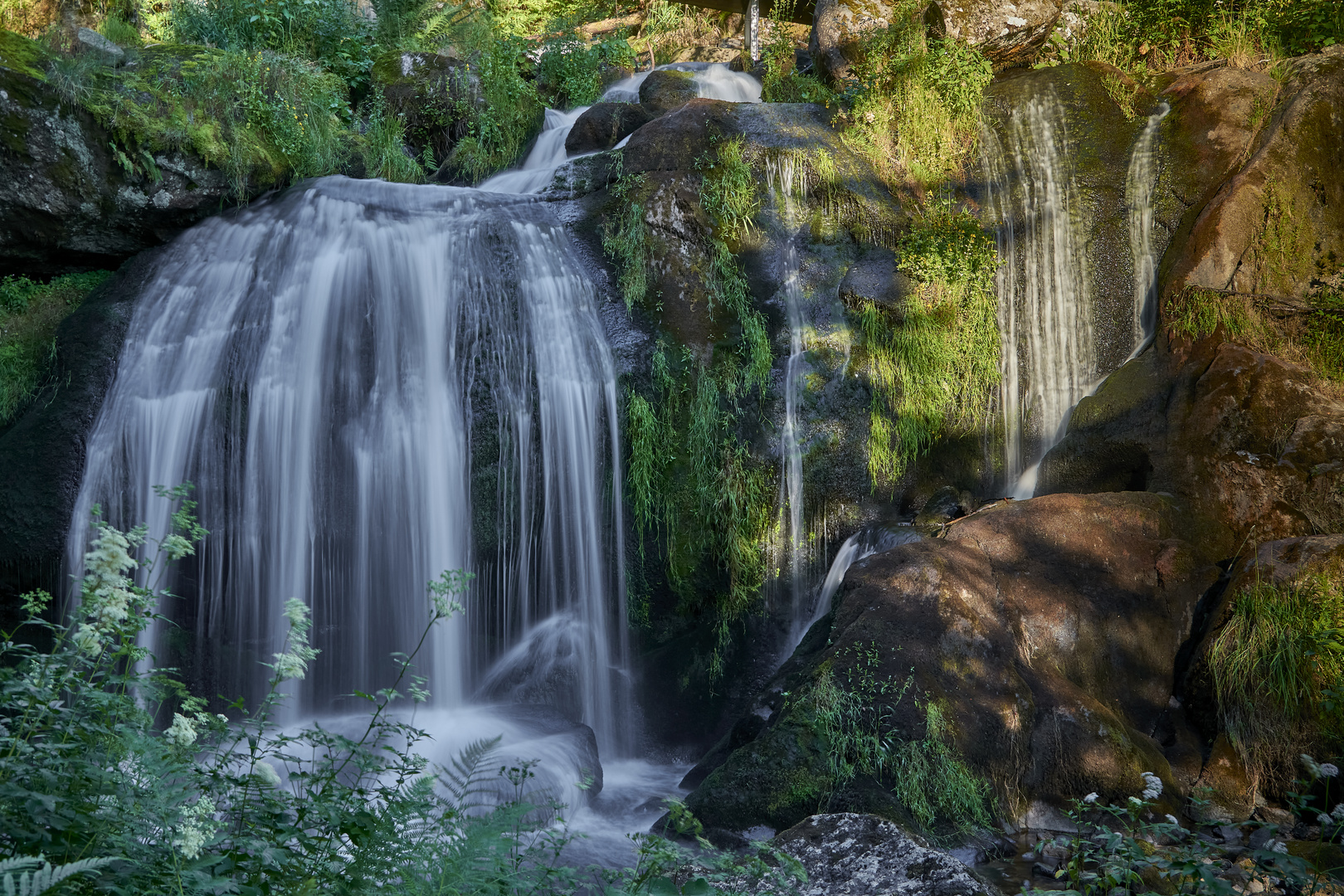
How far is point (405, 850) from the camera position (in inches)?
87.7

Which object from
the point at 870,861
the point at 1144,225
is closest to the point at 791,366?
the point at 1144,225

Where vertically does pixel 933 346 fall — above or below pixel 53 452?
above

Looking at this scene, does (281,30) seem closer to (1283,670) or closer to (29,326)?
(29,326)

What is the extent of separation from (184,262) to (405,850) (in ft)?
21.8

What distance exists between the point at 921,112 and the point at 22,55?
752cm

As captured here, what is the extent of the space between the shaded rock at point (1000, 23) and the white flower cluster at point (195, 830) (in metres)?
9.18

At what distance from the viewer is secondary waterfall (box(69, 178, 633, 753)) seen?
6.29 metres

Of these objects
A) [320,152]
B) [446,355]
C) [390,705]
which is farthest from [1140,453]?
[320,152]

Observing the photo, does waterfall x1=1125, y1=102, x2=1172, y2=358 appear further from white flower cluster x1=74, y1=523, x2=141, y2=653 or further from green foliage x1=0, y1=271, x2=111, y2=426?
green foliage x1=0, y1=271, x2=111, y2=426

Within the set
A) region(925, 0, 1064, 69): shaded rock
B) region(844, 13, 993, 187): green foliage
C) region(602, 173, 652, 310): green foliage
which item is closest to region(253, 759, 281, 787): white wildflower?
region(602, 173, 652, 310): green foliage

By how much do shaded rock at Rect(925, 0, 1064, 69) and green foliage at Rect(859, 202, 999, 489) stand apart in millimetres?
2474

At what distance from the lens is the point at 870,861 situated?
3322 mm

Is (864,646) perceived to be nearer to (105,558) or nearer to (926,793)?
(926,793)

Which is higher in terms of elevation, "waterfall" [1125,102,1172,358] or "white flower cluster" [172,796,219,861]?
"waterfall" [1125,102,1172,358]
